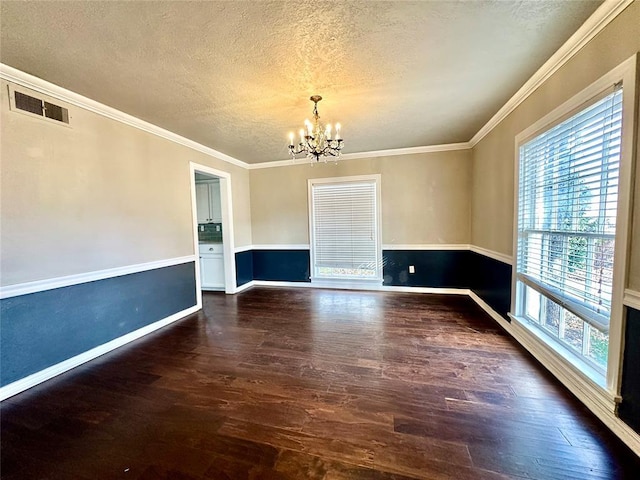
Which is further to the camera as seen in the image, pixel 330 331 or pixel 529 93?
pixel 330 331

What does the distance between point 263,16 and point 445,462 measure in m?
2.71

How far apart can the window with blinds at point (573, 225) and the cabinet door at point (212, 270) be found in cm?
455

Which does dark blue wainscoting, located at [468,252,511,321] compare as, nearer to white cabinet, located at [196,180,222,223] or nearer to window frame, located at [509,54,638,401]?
window frame, located at [509,54,638,401]

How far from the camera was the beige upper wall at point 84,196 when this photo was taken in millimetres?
2033

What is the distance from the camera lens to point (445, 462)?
1.37m

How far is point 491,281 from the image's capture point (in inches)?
134

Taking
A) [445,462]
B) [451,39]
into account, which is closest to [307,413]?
[445,462]

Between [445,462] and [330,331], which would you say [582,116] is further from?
[330,331]

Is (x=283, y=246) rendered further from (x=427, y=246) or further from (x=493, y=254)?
(x=493, y=254)

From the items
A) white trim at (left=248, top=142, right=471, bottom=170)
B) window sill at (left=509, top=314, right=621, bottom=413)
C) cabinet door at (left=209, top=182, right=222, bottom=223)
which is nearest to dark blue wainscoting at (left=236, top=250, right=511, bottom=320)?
window sill at (left=509, top=314, right=621, bottom=413)

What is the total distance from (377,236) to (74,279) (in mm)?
4052

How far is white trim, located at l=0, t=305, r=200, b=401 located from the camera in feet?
6.61

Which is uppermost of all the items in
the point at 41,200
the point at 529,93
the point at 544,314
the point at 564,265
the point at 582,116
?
the point at 529,93

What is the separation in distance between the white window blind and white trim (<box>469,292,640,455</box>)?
42cm
